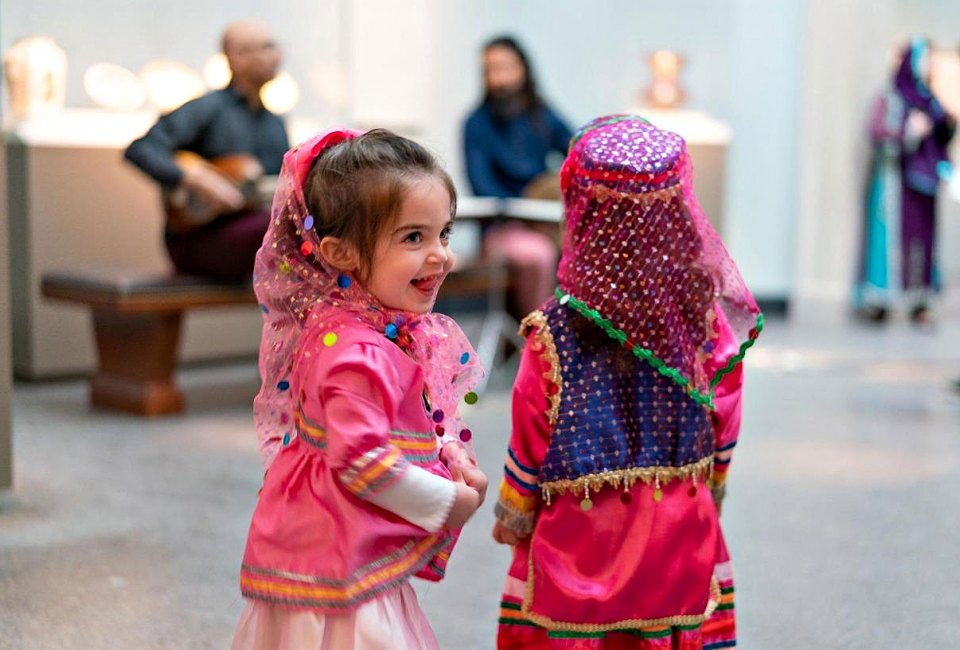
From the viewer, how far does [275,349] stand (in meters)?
1.99

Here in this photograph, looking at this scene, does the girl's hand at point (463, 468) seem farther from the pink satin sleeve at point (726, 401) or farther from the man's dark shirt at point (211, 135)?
the man's dark shirt at point (211, 135)

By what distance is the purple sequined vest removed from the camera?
2.11 metres

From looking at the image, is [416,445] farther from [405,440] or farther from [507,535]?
[507,535]

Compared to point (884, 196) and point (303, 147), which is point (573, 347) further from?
point (884, 196)

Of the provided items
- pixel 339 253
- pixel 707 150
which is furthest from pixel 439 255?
pixel 707 150

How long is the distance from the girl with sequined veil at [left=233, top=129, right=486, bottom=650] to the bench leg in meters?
3.33

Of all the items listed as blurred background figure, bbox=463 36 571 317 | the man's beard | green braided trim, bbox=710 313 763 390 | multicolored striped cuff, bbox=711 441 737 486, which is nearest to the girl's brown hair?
green braided trim, bbox=710 313 763 390

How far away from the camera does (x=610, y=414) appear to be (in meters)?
2.13

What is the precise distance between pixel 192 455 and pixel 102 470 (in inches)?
13.5

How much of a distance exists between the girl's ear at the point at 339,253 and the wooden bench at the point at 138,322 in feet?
10.9

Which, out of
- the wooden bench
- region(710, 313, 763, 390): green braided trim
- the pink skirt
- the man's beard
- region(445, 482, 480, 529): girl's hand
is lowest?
the wooden bench

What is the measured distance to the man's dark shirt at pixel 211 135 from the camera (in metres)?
5.02

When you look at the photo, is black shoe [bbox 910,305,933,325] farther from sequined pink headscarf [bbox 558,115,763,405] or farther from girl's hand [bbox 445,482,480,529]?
girl's hand [bbox 445,482,480,529]

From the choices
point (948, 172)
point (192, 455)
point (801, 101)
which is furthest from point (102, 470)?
point (948, 172)
